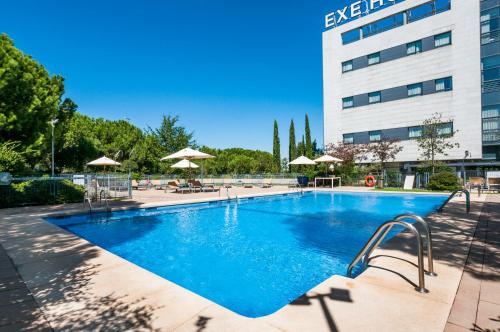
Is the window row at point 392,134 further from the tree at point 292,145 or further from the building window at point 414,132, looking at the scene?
the tree at point 292,145

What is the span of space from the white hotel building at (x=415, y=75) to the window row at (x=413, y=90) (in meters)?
0.08

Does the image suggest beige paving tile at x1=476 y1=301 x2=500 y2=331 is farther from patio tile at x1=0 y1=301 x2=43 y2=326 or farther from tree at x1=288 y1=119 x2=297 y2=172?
tree at x1=288 y1=119 x2=297 y2=172

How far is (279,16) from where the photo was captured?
22.8 meters

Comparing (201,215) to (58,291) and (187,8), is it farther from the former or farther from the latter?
(187,8)

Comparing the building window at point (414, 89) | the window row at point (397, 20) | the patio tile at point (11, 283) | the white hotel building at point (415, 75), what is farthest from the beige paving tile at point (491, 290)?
the window row at point (397, 20)

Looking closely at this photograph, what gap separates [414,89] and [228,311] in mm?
29966

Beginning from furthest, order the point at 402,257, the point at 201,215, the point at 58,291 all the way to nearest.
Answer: the point at 201,215 → the point at 402,257 → the point at 58,291

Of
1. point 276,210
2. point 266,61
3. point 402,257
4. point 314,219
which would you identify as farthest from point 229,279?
point 266,61

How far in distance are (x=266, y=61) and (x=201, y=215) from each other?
22424 mm

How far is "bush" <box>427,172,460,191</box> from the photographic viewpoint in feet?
57.4

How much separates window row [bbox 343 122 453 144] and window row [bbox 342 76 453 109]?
321 centimetres

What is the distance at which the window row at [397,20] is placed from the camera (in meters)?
25.3

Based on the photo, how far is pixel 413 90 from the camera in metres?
26.4

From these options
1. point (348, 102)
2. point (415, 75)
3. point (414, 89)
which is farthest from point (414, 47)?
point (348, 102)
